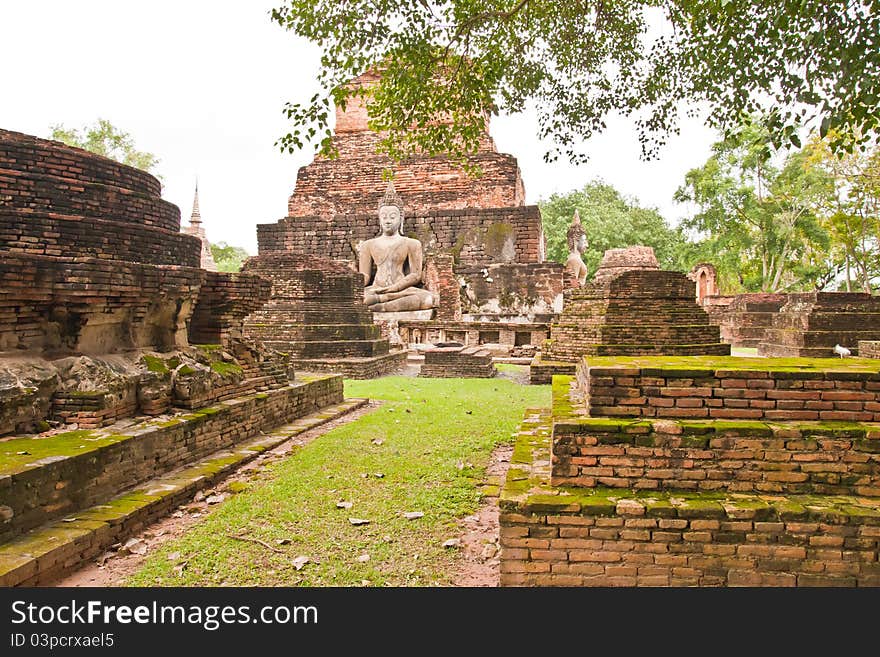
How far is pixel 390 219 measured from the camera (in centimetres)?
1688

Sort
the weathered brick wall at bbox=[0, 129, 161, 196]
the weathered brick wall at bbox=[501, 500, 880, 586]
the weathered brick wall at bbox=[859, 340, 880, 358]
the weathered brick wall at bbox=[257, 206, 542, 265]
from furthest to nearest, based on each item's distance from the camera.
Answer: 1. the weathered brick wall at bbox=[257, 206, 542, 265]
2. the weathered brick wall at bbox=[859, 340, 880, 358]
3. the weathered brick wall at bbox=[0, 129, 161, 196]
4. the weathered brick wall at bbox=[501, 500, 880, 586]

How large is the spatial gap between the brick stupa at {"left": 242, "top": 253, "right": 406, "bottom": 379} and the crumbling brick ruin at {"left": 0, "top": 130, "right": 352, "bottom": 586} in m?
4.41

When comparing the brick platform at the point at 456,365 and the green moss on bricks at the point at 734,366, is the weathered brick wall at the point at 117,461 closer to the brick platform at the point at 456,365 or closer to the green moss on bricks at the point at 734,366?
the green moss on bricks at the point at 734,366

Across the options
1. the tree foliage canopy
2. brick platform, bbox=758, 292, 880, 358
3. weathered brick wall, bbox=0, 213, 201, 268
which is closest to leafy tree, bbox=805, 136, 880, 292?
the tree foliage canopy

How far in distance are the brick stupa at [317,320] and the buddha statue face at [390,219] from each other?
4.75m

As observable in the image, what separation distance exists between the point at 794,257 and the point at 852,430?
33.4 metres

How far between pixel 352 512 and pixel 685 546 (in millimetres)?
2030

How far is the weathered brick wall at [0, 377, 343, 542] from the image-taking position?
3.17 m

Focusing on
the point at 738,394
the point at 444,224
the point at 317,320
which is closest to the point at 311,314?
the point at 317,320

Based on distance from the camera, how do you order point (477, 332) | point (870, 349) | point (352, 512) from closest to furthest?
point (352, 512) < point (870, 349) < point (477, 332)

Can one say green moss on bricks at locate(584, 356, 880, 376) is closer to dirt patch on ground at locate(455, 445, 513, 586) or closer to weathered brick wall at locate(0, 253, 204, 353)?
dirt patch on ground at locate(455, 445, 513, 586)

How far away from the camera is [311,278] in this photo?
11.8 m

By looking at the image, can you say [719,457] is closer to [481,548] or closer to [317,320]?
[481,548]

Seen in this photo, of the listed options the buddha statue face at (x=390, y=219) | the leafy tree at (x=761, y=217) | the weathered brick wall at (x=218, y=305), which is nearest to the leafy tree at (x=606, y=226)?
the leafy tree at (x=761, y=217)
